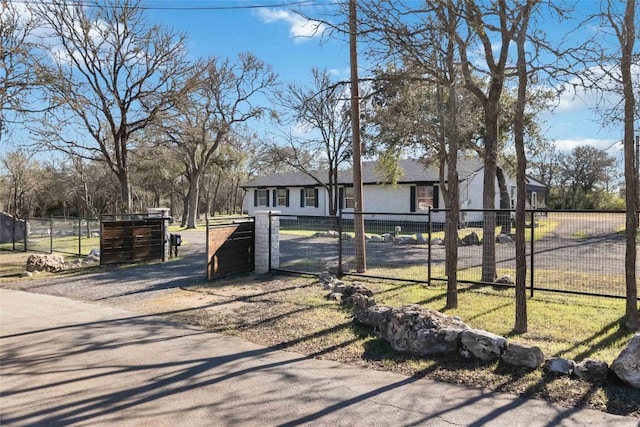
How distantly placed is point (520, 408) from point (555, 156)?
54834mm

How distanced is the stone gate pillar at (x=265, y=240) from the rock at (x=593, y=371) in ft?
22.9

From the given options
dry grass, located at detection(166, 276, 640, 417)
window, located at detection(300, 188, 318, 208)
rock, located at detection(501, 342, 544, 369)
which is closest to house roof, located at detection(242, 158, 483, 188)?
window, located at detection(300, 188, 318, 208)

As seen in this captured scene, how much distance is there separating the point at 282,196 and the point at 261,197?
2.14m

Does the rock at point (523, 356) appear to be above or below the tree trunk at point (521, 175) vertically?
below

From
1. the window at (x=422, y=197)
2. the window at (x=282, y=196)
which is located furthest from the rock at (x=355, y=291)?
the window at (x=282, y=196)

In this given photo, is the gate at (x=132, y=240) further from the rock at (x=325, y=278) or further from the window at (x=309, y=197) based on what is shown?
the window at (x=309, y=197)

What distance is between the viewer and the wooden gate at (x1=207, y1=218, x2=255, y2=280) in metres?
9.44

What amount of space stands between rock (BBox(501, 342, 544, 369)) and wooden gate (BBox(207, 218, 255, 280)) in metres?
6.40

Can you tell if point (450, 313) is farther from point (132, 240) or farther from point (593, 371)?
point (132, 240)

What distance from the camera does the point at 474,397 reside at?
3732 mm

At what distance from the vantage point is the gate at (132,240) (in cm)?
1168


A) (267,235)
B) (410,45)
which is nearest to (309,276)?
(267,235)

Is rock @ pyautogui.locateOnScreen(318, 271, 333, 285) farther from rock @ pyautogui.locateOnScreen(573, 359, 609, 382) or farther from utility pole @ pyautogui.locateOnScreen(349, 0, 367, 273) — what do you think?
rock @ pyautogui.locateOnScreen(573, 359, 609, 382)

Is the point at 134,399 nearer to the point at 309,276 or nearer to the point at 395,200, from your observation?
the point at 309,276
